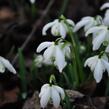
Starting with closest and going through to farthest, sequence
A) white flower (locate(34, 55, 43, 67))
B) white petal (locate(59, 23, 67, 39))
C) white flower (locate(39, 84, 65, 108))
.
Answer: white flower (locate(39, 84, 65, 108)) → white petal (locate(59, 23, 67, 39)) → white flower (locate(34, 55, 43, 67))

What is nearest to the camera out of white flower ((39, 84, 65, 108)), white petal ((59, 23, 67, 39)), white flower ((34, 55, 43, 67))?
white flower ((39, 84, 65, 108))

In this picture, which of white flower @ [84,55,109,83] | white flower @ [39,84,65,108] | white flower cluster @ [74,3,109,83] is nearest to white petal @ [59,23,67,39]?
white flower cluster @ [74,3,109,83]

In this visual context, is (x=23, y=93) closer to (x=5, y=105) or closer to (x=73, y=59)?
(x=5, y=105)

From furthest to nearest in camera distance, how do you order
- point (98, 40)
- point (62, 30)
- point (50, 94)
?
1. point (62, 30)
2. point (98, 40)
3. point (50, 94)

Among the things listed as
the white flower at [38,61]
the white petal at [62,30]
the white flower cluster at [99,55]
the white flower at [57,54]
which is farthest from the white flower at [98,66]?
the white flower at [38,61]

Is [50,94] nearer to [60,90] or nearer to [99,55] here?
[60,90]

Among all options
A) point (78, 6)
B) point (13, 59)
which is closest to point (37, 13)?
point (78, 6)

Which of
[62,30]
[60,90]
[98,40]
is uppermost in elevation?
[62,30]

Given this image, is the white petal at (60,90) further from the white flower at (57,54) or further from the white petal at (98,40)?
the white petal at (98,40)

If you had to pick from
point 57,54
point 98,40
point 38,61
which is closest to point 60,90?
point 57,54

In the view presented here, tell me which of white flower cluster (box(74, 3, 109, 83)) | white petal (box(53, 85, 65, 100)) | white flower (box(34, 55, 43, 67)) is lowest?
white petal (box(53, 85, 65, 100))

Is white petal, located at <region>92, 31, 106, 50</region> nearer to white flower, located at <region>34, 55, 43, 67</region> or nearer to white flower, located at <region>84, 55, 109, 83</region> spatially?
white flower, located at <region>84, 55, 109, 83</region>

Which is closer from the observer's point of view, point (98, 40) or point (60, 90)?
point (60, 90)
